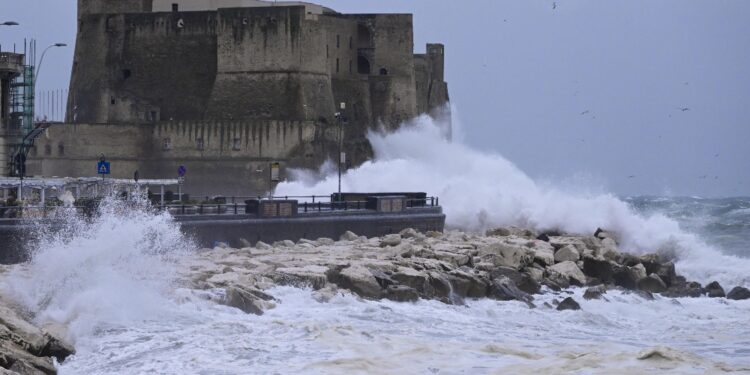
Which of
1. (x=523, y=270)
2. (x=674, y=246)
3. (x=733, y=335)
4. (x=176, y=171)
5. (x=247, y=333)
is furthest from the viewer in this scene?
(x=176, y=171)

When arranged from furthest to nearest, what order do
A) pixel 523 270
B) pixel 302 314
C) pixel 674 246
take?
pixel 674 246 → pixel 523 270 → pixel 302 314

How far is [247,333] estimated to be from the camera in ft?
68.1

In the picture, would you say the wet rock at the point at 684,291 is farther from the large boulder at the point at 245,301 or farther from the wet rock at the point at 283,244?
the large boulder at the point at 245,301

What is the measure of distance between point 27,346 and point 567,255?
641 inches

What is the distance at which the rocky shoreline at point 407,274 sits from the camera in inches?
880

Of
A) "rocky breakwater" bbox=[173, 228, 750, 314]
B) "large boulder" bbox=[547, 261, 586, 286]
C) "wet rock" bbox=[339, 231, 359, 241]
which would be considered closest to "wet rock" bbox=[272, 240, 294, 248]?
"rocky breakwater" bbox=[173, 228, 750, 314]

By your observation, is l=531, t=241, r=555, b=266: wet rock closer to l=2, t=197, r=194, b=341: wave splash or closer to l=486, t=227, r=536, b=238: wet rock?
l=486, t=227, r=536, b=238: wet rock

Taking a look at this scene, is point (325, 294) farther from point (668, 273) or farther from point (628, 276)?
point (668, 273)

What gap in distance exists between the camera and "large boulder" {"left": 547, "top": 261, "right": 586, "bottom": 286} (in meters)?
30.0

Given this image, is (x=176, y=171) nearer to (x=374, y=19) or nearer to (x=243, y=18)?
(x=243, y=18)

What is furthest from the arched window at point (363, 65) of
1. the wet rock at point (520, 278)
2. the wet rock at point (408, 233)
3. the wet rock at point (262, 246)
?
the wet rock at point (520, 278)

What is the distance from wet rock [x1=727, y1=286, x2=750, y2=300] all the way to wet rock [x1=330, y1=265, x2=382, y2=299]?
25.9 feet

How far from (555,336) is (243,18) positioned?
32.0m

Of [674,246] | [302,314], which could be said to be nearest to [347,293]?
[302,314]
